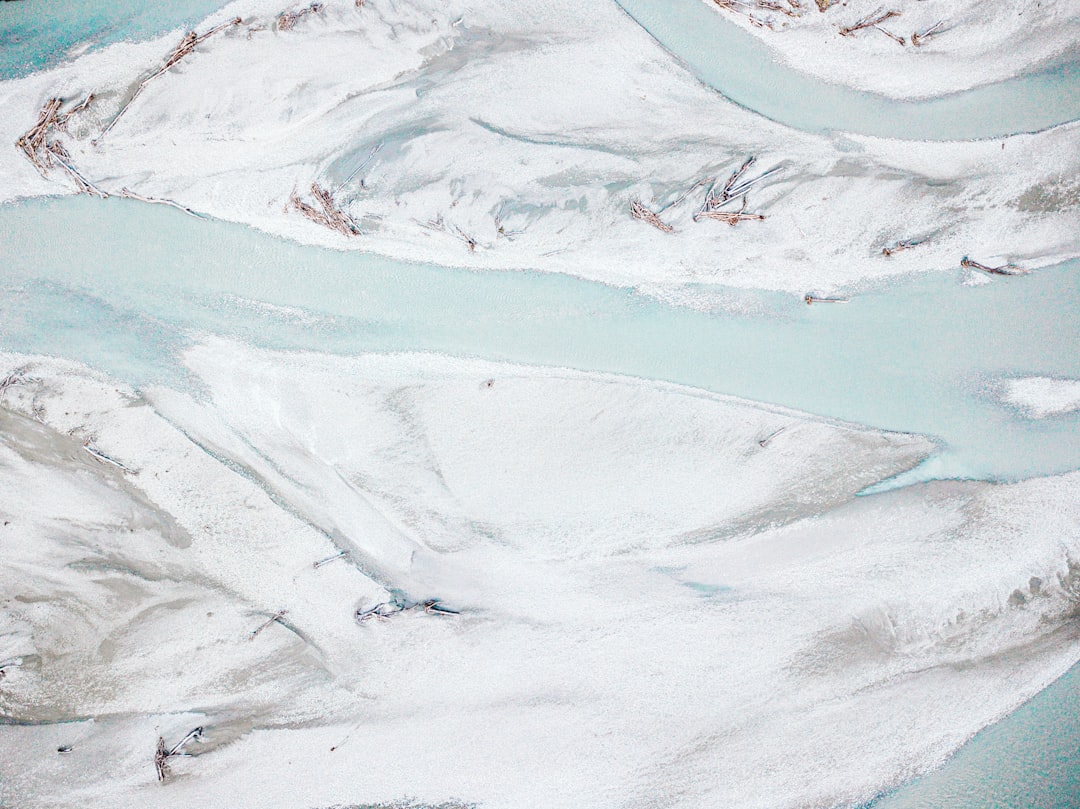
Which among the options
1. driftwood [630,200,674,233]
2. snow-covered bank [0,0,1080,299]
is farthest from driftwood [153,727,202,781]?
driftwood [630,200,674,233]

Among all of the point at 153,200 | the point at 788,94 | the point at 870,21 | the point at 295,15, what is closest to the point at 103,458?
the point at 153,200

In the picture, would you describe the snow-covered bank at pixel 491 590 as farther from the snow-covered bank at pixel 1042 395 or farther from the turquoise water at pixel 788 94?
the turquoise water at pixel 788 94

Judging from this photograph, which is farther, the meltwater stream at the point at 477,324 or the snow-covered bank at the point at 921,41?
the meltwater stream at the point at 477,324

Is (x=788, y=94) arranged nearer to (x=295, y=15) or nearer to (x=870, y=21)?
(x=870, y=21)

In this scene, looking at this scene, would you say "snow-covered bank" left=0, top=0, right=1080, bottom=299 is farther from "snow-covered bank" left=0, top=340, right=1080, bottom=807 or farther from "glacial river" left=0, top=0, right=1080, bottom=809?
"snow-covered bank" left=0, top=340, right=1080, bottom=807

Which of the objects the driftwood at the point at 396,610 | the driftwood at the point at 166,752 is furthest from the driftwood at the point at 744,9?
the driftwood at the point at 166,752
